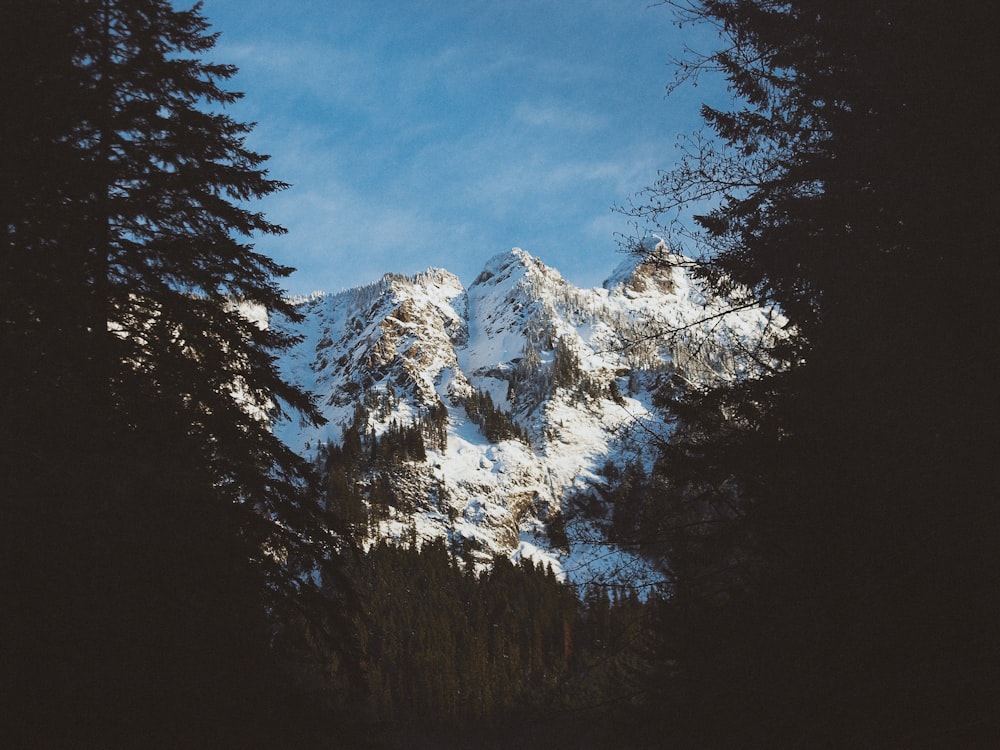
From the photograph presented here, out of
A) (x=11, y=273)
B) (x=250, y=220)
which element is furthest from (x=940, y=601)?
(x=250, y=220)

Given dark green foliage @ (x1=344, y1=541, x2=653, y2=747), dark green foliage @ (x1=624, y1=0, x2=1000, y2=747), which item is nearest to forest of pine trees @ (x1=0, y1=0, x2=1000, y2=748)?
dark green foliage @ (x1=624, y1=0, x2=1000, y2=747)

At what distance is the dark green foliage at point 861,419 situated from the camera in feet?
17.4

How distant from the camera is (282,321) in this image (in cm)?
1171

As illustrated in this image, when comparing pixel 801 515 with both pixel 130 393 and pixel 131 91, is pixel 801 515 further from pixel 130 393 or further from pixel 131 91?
pixel 131 91

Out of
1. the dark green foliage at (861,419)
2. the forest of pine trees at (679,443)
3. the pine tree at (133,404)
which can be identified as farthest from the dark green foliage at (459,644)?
the dark green foliage at (861,419)

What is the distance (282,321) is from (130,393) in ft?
15.1

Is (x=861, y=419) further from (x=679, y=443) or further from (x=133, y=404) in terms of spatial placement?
(x=133, y=404)

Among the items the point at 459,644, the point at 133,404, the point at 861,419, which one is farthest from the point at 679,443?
the point at 459,644

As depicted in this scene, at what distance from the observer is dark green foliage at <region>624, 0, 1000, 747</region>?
530 cm

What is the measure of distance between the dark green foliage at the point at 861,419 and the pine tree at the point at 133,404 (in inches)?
191

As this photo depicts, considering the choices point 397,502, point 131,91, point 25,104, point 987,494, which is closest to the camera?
point 987,494

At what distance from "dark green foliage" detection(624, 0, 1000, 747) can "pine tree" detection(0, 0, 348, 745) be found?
Result: 485cm

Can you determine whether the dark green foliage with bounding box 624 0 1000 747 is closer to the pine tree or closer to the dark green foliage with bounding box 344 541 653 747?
the pine tree

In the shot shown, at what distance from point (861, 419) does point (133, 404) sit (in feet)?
23.4
